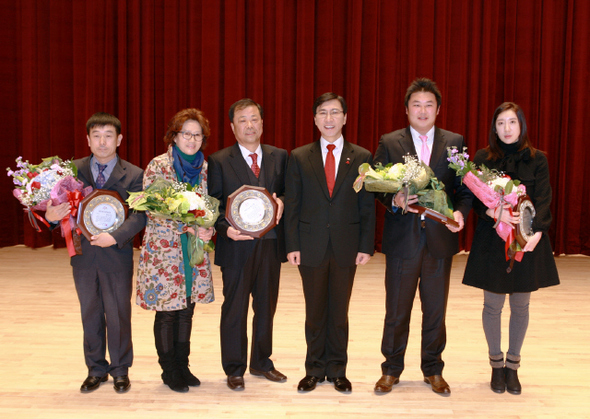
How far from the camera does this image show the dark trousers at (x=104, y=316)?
2762 mm

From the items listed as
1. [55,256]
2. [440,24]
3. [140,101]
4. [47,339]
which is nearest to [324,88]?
[440,24]

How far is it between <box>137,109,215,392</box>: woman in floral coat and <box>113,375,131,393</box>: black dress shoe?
0.75 feet

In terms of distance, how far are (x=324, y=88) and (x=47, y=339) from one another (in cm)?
469

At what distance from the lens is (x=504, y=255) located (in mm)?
2785

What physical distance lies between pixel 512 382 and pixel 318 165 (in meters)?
1.63

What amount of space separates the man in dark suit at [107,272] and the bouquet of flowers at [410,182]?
123cm

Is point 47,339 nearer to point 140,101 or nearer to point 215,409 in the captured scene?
point 215,409

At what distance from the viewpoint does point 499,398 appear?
9.16 feet

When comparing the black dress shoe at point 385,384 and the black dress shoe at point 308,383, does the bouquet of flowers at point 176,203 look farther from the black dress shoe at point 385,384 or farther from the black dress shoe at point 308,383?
Result: the black dress shoe at point 385,384

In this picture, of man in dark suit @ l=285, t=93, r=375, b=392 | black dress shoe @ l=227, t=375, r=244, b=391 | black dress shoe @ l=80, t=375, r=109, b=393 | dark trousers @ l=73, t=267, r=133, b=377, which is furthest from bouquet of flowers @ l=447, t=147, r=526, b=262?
black dress shoe @ l=80, t=375, r=109, b=393

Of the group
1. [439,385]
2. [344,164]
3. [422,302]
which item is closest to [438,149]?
[344,164]

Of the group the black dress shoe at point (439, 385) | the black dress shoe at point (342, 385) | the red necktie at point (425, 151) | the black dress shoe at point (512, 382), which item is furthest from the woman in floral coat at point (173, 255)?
the black dress shoe at point (512, 382)

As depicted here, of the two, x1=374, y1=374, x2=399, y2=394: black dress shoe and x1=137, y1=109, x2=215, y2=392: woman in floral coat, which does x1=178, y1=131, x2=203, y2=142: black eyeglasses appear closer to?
x1=137, y1=109, x2=215, y2=392: woman in floral coat

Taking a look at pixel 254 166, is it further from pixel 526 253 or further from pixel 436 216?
pixel 526 253
